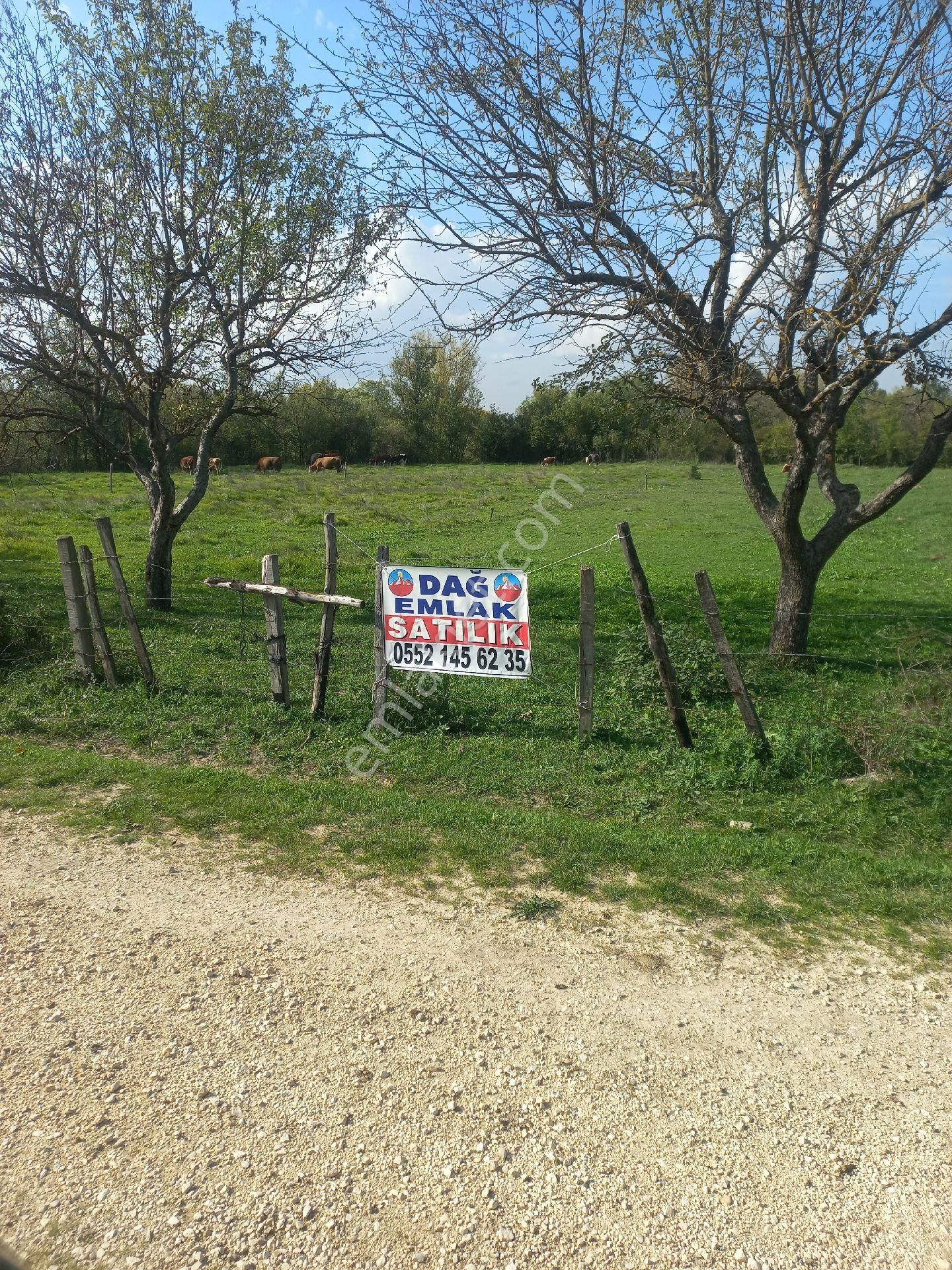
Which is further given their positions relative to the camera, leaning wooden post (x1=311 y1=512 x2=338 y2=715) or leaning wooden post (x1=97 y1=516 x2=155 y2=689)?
leaning wooden post (x1=97 y1=516 x2=155 y2=689)

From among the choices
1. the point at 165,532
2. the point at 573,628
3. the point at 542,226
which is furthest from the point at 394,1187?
the point at 165,532

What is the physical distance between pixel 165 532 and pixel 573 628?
6.90 metres

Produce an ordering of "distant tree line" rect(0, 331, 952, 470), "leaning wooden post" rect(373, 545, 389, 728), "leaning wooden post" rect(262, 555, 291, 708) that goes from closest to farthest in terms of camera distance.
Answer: "leaning wooden post" rect(373, 545, 389, 728), "leaning wooden post" rect(262, 555, 291, 708), "distant tree line" rect(0, 331, 952, 470)

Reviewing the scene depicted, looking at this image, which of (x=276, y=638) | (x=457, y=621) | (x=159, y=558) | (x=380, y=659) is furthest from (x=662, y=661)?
(x=159, y=558)

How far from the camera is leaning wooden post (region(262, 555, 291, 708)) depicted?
841 centimetres

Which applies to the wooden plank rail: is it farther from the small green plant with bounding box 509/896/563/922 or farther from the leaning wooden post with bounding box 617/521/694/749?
the small green plant with bounding box 509/896/563/922

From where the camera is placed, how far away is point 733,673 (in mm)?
7098

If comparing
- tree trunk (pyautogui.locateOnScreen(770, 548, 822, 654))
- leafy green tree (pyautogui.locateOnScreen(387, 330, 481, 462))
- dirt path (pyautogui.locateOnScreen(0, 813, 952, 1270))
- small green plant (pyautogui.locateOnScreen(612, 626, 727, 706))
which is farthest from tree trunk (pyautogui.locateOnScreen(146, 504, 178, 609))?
leafy green tree (pyautogui.locateOnScreen(387, 330, 481, 462))

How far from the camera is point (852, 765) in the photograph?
6.87 meters

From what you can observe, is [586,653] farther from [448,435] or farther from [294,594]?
[448,435]

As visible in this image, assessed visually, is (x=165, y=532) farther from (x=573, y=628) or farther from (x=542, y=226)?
(x=542, y=226)

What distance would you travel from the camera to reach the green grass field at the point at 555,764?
552cm

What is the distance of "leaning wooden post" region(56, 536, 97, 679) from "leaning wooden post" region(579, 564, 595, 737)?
18.1 feet

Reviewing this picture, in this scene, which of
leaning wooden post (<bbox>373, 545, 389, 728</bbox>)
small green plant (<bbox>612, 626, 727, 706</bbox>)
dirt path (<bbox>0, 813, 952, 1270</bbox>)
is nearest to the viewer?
dirt path (<bbox>0, 813, 952, 1270</bbox>)
